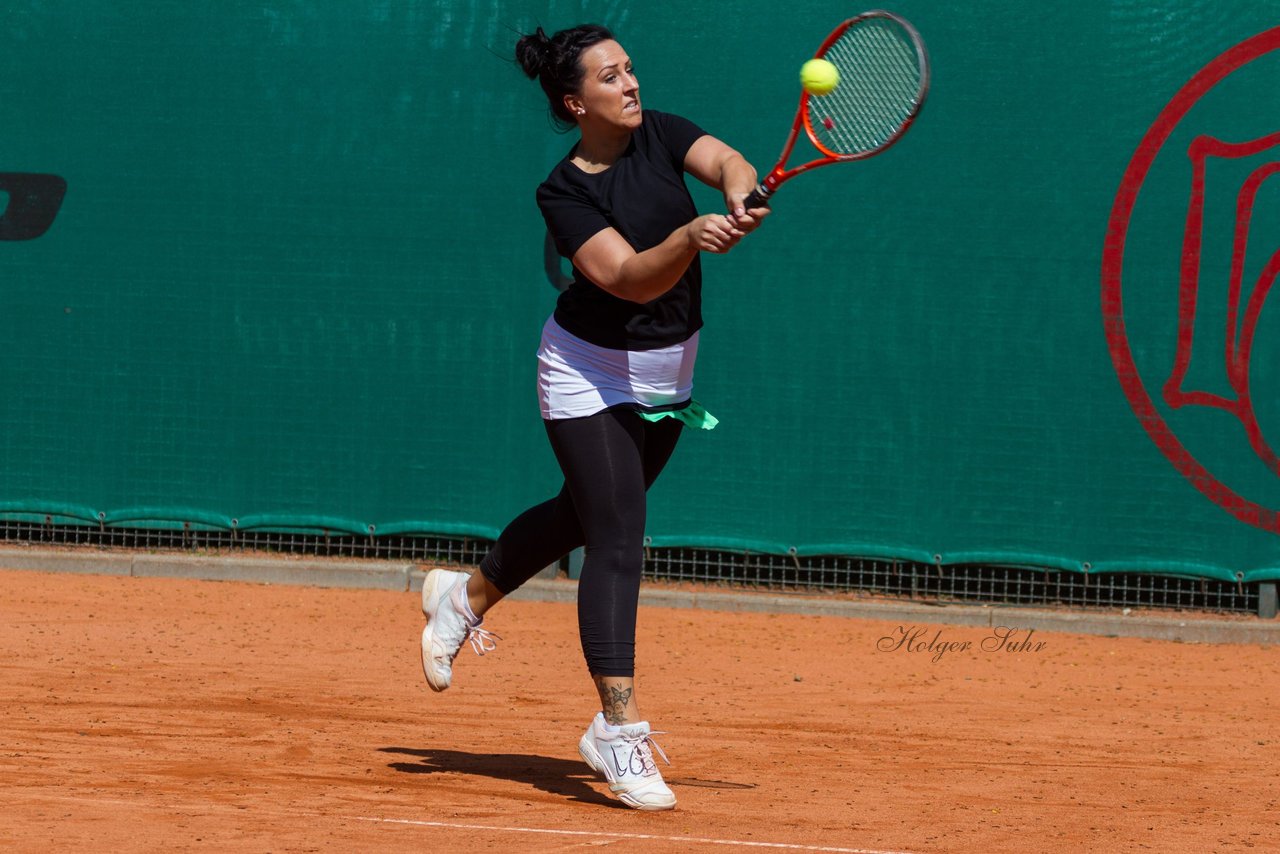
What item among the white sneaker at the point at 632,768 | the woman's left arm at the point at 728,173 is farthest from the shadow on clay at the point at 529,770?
the woman's left arm at the point at 728,173

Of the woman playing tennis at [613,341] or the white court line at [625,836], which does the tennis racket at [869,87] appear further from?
the white court line at [625,836]

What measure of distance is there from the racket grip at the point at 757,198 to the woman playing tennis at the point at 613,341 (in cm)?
32

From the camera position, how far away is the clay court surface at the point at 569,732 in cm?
374

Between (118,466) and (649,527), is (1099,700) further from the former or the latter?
(118,466)

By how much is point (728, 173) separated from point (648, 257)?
357mm

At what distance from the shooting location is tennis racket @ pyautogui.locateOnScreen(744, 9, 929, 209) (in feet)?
12.5

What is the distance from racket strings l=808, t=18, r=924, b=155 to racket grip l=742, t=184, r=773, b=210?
18.4 inches

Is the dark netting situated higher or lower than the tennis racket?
lower

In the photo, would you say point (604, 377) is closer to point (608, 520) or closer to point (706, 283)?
point (608, 520)

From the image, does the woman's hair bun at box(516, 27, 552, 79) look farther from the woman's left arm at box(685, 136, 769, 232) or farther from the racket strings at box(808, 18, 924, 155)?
the racket strings at box(808, 18, 924, 155)

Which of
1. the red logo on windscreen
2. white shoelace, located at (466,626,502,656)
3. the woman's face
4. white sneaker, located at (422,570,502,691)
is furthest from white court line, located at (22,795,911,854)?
the red logo on windscreen

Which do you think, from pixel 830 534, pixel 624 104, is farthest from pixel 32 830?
pixel 830 534

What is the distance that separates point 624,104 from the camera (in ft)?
13.0

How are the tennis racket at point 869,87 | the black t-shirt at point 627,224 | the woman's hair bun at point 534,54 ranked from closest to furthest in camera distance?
1. the tennis racket at point 869,87
2. the black t-shirt at point 627,224
3. the woman's hair bun at point 534,54
